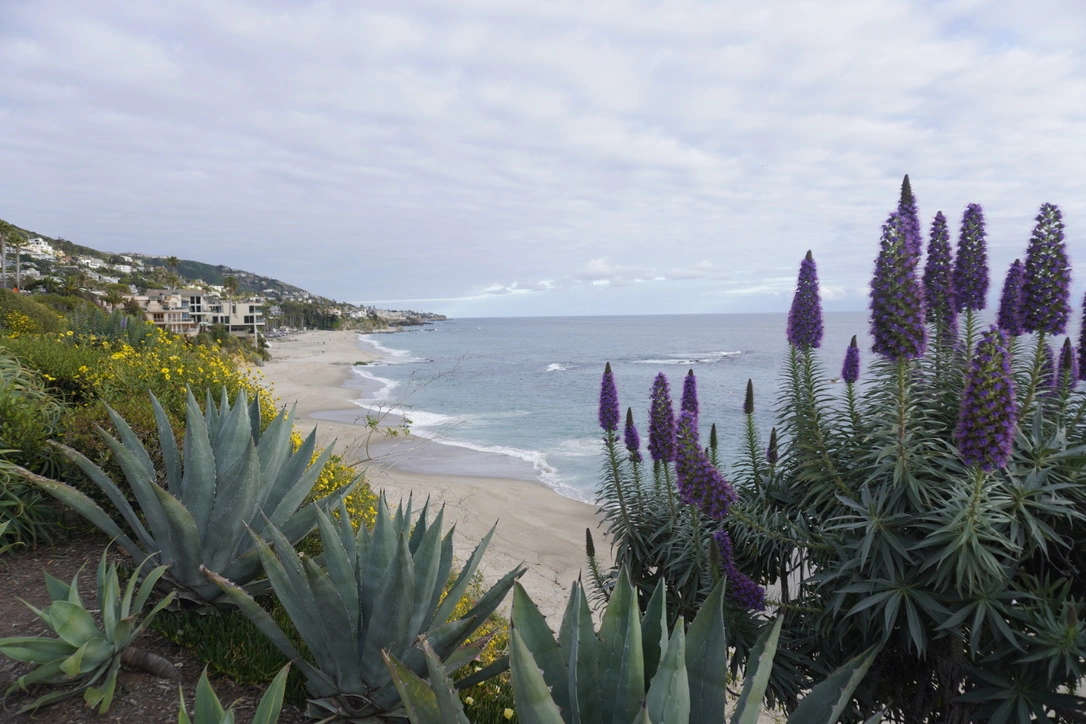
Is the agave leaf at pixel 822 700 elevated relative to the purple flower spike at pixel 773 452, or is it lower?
lower

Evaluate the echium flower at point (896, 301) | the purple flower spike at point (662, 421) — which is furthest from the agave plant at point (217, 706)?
the echium flower at point (896, 301)

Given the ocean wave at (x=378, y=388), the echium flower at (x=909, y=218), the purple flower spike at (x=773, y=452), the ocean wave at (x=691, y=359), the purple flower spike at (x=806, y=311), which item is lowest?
the ocean wave at (x=378, y=388)

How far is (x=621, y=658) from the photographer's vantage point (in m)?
1.92

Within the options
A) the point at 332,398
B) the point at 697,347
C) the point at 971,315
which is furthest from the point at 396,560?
the point at 697,347

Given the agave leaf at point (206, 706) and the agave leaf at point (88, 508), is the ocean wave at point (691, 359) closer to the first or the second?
the agave leaf at point (88, 508)

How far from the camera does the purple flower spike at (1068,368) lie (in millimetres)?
3516

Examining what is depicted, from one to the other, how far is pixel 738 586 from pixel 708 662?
79.7 inches

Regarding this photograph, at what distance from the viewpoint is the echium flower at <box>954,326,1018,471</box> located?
8.64 ft

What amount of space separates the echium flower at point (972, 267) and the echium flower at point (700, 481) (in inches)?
75.2

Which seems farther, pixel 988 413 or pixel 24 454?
pixel 24 454

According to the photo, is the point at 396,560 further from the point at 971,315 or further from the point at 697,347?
the point at 697,347

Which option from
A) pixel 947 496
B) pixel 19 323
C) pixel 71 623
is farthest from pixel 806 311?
pixel 19 323

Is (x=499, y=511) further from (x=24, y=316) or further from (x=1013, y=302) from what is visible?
(x=24, y=316)

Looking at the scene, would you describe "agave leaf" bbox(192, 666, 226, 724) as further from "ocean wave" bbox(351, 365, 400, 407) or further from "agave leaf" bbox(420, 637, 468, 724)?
"ocean wave" bbox(351, 365, 400, 407)
